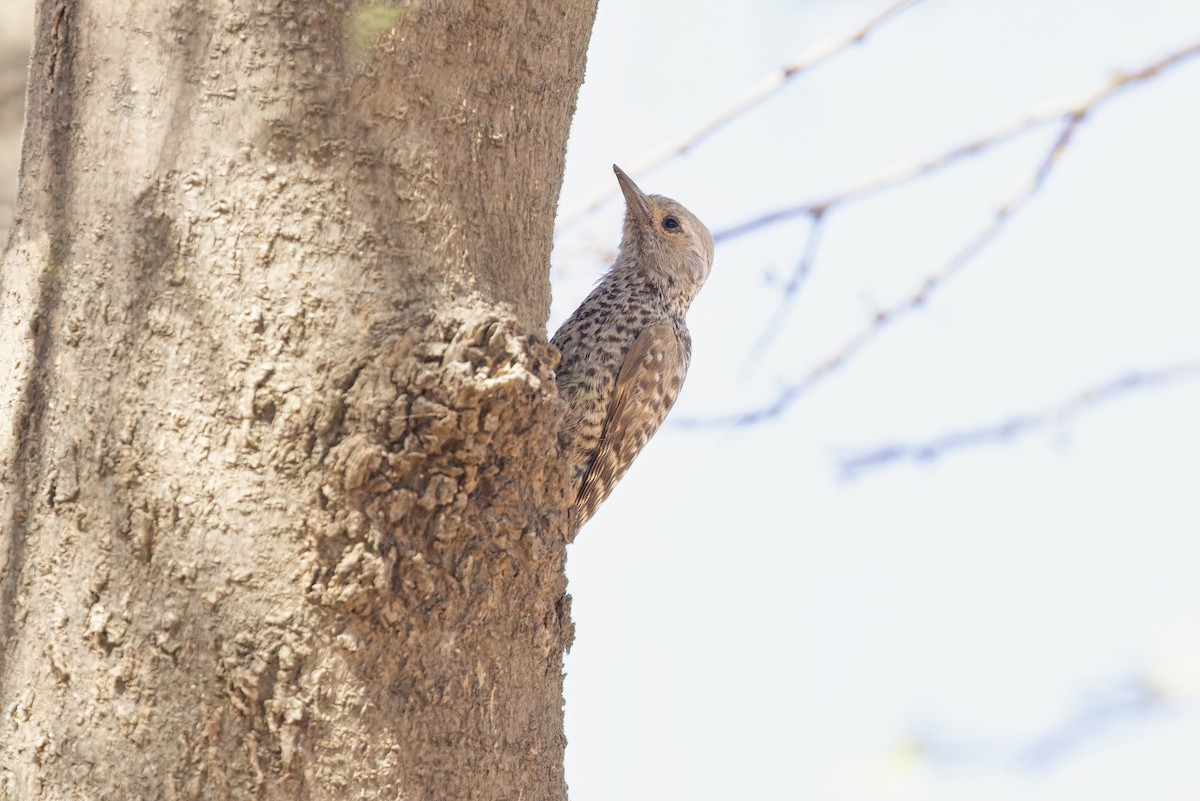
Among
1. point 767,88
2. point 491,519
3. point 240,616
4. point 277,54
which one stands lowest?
point 240,616

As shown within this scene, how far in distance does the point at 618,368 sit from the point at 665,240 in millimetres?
967

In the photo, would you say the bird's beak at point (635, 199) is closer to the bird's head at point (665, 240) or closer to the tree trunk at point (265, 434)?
the bird's head at point (665, 240)

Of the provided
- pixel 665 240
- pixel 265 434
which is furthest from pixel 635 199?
pixel 265 434

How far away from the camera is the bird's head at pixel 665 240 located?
4.71 meters

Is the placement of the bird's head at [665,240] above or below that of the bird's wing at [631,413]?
above

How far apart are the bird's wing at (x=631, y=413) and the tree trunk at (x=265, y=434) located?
1.85 meters

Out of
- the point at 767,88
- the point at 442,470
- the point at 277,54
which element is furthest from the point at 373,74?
the point at 767,88

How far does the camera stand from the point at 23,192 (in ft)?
6.62

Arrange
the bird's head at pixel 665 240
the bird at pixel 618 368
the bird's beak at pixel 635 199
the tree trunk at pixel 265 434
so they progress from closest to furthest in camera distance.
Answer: the tree trunk at pixel 265 434 < the bird at pixel 618 368 < the bird's head at pixel 665 240 < the bird's beak at pixel 635 199

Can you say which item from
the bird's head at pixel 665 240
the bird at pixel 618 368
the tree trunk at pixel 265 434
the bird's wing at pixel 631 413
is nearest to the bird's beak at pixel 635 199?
the bird's head at pixel 665 240

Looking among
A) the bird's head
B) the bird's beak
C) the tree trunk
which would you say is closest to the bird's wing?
the bird's head

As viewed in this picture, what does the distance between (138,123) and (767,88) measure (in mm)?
1812

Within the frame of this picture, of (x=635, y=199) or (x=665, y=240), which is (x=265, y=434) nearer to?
(x=665, y=240)

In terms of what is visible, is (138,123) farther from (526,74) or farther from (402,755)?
(402,755)
